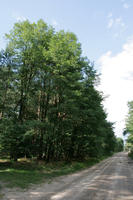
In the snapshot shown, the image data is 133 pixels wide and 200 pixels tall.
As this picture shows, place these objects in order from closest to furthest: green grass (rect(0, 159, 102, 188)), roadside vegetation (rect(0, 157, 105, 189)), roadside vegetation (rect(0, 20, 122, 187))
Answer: roadside vegetation (rect(0, 157, 105, 189)), green grass (rect(0, 159, 102, 188)), roadside vegetation (rect(0, 20, 122, 187))

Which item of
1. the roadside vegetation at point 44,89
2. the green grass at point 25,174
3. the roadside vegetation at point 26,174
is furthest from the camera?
the roadside vegetation at point 44,89

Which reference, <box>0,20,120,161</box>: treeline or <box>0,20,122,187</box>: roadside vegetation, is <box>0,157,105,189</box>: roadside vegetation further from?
<box>0,20,120,161</box>: treeline

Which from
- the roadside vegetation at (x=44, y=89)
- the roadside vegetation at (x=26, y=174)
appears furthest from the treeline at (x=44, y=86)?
the roadside vegetation at (x=26, y=174)

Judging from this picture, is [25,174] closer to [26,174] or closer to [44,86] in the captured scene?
[26,174]

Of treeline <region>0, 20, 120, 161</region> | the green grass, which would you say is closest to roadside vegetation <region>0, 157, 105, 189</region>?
the green grass

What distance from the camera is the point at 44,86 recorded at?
59.1 ft

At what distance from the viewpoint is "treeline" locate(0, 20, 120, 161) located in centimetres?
1516

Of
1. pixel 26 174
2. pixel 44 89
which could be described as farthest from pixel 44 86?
pixel 26 174

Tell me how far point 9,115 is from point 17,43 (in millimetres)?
8576

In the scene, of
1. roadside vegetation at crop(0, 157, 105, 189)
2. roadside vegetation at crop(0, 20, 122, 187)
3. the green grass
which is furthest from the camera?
roadside vegetation at crop(0, 20, 122, 187)

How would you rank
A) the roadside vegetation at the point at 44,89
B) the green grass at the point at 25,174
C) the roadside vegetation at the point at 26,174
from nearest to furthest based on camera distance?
1. the roadside vegetation at the point at 26,174
2. the green grass at the point at 25,174
3. the roadside vegetation at the point at 44,89

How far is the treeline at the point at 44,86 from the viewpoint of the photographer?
597 inches

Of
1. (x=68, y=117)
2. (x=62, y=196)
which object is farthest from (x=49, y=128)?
(x=62, y=196)

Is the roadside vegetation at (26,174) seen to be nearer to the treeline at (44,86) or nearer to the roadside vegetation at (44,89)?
the roadside vegetation at (44,89)
